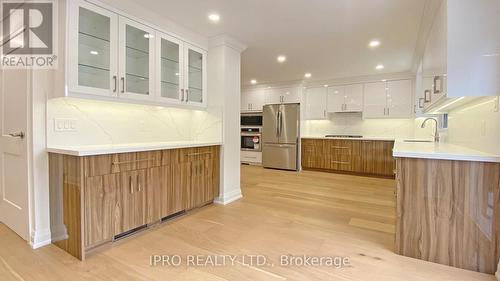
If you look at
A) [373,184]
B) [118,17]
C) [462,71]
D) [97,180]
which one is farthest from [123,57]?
[373,184]

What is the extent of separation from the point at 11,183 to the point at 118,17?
1893 millimetres

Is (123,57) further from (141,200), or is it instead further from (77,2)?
(141,200)

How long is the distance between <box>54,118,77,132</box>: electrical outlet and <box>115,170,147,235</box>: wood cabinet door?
0.68 m

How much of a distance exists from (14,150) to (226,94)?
7.35 ft

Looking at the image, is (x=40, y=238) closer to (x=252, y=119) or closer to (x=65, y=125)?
(x=65, y=125)

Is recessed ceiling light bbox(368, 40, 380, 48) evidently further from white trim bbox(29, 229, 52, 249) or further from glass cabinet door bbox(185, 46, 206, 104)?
white trim bbox(29, 229, 52, 249)

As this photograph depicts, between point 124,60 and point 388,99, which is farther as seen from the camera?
point 388,99

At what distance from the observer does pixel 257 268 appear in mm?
1762

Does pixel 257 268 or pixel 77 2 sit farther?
pixel 77 2

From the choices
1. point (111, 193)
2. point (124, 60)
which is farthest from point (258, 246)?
point (124, 60)

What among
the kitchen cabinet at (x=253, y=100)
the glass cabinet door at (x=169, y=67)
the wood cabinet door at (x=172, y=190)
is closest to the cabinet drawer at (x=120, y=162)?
the wood cabinet door at (x=172, y=190)

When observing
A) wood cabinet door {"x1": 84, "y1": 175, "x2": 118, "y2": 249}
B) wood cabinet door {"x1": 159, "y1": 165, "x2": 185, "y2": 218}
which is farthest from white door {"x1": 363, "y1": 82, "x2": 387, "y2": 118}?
wood cabinet door {"x1": 84, "y1": 175, "x2": 118, "y2": 249}

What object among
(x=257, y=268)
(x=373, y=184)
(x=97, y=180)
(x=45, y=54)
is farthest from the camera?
(x=373, y=184)

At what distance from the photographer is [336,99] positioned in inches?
229
